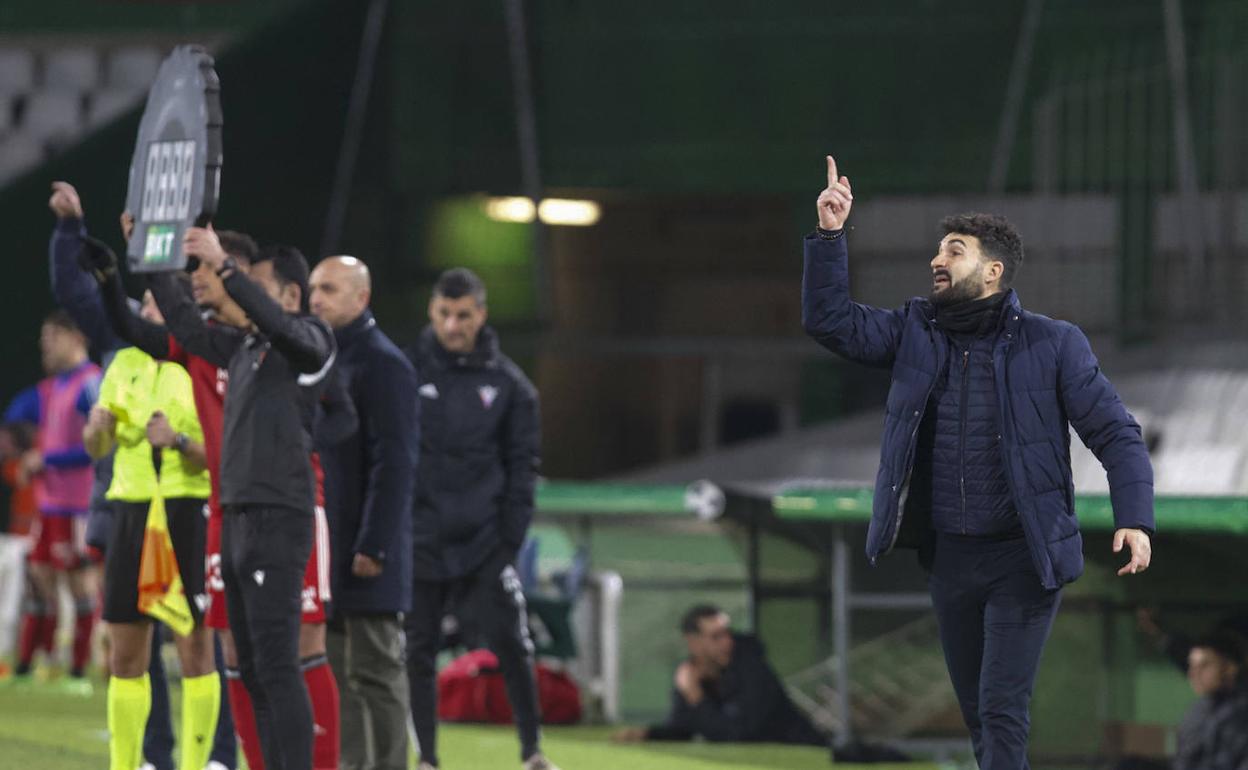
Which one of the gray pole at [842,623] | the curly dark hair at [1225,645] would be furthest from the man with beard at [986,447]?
the gray pole at [842,623]

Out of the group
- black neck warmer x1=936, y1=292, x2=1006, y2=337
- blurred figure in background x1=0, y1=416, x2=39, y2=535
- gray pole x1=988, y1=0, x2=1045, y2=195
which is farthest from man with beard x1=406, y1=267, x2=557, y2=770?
gray pole x1=988, y1=0, x2=1045, y2=195

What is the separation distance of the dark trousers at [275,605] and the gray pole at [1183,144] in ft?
33.2

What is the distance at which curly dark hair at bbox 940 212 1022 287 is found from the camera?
17.4ft

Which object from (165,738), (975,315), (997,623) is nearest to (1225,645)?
(997,623)

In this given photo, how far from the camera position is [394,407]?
6367 mm

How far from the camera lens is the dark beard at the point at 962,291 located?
209 inches

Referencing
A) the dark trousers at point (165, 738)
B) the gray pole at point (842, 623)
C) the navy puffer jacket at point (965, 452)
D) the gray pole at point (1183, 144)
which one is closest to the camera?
the navy puffer jacket at point (965, 452)

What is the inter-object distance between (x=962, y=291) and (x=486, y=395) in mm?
2521

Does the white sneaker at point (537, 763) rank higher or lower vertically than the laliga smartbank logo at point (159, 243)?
lower

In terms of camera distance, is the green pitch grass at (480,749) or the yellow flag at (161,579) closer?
the yellow flag at (161,579)

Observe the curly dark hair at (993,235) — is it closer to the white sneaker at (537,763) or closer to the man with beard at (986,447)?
the man with beard at (986,447)

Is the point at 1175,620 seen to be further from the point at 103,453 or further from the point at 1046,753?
the point at 103,453

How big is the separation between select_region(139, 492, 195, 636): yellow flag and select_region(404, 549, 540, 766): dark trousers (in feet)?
3.89

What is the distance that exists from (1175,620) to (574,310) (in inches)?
334
